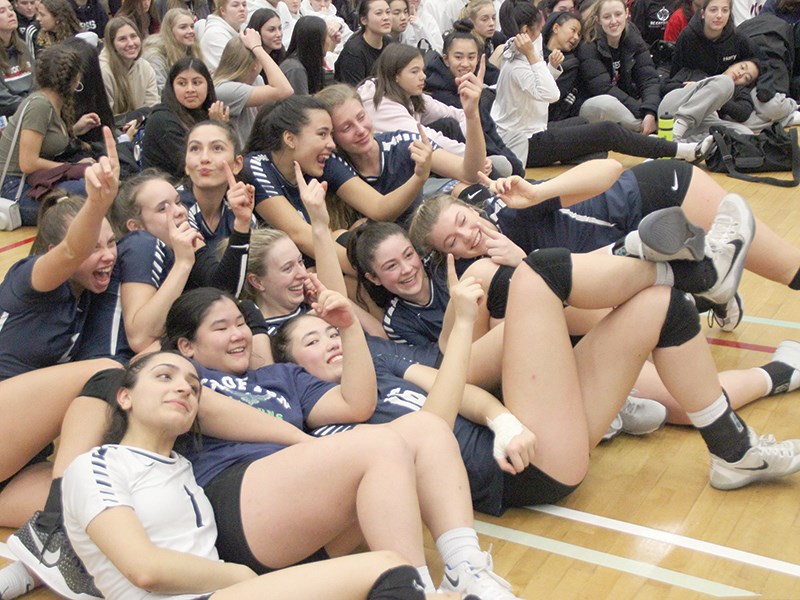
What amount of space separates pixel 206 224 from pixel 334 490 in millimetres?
1869

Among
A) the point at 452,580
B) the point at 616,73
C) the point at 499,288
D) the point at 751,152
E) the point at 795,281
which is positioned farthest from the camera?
the point at 616,73

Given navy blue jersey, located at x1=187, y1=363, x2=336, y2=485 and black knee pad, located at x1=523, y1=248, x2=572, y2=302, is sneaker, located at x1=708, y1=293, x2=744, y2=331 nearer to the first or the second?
black knee pad, located at x1=523, y1=248, x2=572, y2=302

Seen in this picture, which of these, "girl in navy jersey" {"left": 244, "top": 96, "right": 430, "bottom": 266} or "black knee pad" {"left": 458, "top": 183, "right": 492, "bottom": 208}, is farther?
"girl in navy jersey" {"left": 244, "top": 96, "right": 430, "bottom": 266}

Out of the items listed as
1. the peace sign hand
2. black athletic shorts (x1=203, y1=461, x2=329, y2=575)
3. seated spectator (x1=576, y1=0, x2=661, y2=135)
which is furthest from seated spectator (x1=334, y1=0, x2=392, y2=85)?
black athletic shorts (x1=203, y1=461, x2=329, y2=575)

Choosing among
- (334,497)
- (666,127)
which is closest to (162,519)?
(334,497)

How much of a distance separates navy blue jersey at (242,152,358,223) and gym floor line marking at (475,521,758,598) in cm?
183

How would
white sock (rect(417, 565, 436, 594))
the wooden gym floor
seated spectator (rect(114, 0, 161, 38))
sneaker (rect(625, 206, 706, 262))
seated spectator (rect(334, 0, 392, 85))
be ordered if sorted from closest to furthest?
white sock (rect(417, 565, 436, 594))
the wooden gym floor
sneaker (rect(625, 206, 706, 262))
seated spectator (rect(334, 0, 392, 85))
seated spectator (rect(114, 0, 161, 38))

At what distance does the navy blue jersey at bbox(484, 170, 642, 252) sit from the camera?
3635mm

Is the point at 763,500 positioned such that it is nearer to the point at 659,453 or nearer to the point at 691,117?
the point at 659,453

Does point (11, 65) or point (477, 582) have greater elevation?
point (11, 65)

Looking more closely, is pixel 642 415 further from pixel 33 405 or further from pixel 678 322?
pixel 33 405

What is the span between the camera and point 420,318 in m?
3.50

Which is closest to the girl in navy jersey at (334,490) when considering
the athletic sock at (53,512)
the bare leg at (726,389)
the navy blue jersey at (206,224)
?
the athletic sock at (53,512)

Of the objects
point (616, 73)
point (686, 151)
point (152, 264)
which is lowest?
point (686, 151)
